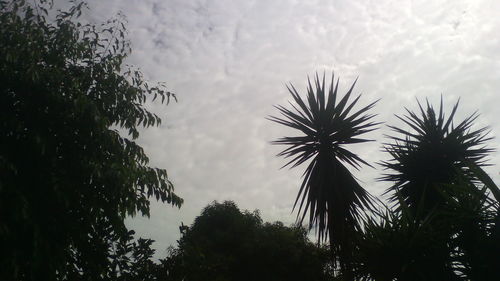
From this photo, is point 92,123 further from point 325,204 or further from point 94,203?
point 325,204

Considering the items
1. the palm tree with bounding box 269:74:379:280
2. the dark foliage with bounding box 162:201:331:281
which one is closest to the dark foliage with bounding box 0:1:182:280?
the palm tree with bounding box 269:74:379:280

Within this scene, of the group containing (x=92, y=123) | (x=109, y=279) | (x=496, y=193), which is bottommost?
(x=109, y=279)

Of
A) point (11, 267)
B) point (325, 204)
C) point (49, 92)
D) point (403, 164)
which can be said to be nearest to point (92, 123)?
point (49, 92)

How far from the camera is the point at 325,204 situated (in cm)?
903

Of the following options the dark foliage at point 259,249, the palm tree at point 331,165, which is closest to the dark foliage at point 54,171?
the palm tree at point 331,165

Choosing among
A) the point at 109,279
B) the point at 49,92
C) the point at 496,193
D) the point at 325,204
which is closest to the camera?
the point at 109,279

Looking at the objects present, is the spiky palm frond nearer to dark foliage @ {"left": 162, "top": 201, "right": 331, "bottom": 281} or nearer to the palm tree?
the palm tree

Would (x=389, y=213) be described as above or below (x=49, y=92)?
below

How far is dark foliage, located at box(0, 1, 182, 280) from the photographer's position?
14.1 feet

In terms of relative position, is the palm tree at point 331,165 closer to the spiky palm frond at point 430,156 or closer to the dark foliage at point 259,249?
the spiky palm frond at point 430,156

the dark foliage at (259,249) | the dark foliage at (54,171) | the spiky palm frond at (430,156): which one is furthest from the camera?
the dark foliage at (259,249)

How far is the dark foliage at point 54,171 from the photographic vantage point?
4.29 metres

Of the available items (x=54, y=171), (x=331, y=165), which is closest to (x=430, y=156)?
(x=331, y=165)

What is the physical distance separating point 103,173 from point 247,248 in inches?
561
